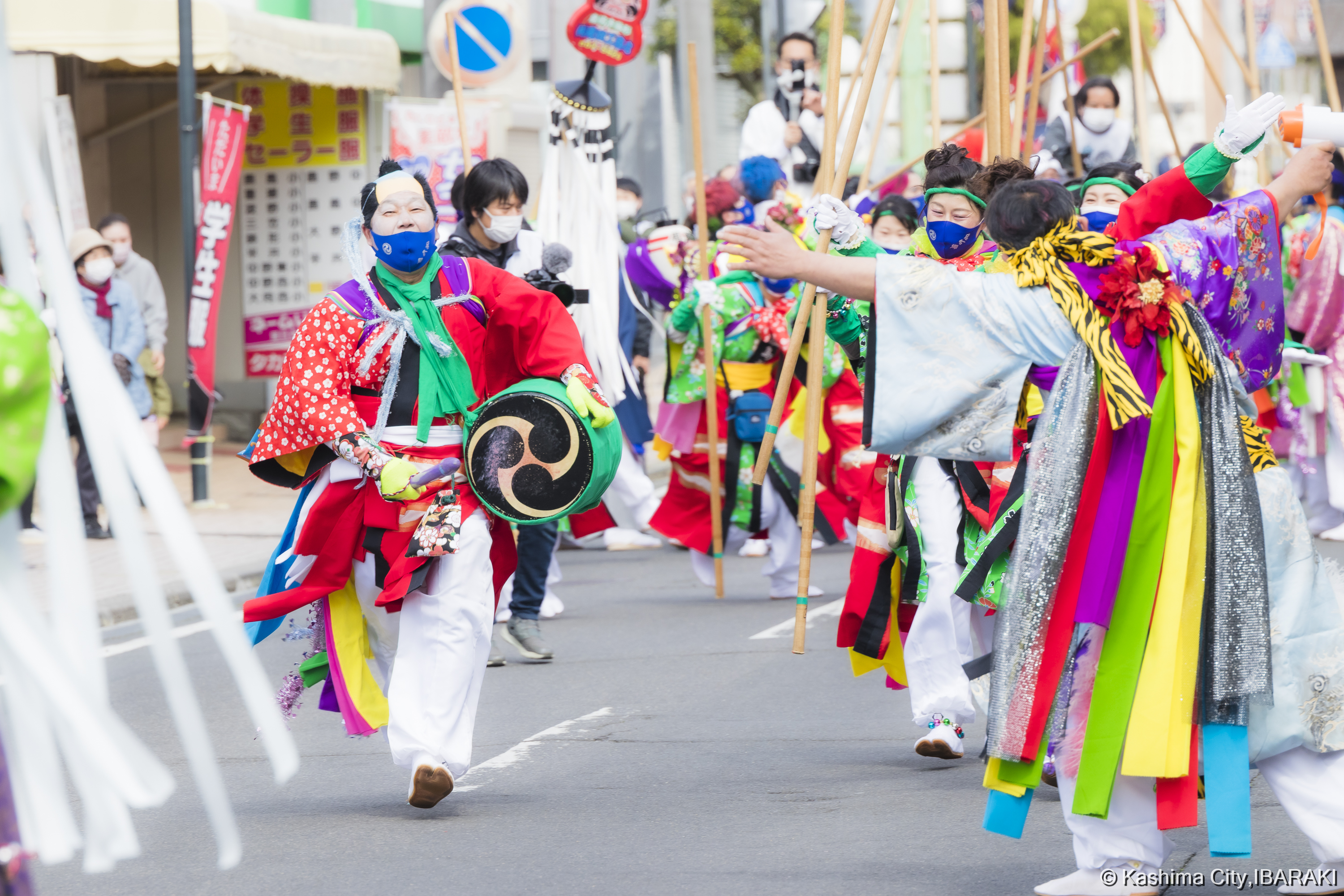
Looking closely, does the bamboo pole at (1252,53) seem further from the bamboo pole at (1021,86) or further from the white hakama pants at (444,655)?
the white hakama pants at (444,655)

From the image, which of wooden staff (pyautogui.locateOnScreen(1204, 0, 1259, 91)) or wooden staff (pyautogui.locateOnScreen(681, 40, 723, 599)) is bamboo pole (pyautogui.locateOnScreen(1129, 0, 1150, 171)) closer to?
wooden staff (pyautogui.locateOnScreen(1204, 0, 1259, 91))

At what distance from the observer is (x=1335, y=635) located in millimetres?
3785

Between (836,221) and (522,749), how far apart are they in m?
1.93

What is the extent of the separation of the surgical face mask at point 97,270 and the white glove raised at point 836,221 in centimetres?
653

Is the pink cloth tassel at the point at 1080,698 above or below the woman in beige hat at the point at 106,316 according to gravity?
below

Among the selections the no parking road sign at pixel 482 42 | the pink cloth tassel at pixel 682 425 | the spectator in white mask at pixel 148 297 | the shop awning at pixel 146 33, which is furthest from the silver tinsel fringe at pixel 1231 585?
the no parking road sign at pixel 482 42

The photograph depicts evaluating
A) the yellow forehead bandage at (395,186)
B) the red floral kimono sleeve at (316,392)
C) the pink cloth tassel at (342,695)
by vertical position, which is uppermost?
the yellow forehead bandage at (395,186)

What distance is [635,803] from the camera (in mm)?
4938

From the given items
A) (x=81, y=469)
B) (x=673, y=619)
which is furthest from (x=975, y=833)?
(x=81, y=469)

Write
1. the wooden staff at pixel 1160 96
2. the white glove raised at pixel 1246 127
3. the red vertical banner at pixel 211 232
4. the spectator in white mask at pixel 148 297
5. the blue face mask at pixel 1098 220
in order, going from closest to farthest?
the white glove raised at pixel 1246 127, the blue face mask at pixel 1098 220, the wooden staff at pixel 1160 96, the spectator in white mask at pixel 148 297, the red vertical banner at pixel 211 232

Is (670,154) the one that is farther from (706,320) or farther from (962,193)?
(962,193)

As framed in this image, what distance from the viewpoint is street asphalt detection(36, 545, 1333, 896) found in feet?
13.9

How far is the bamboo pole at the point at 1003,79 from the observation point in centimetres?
540

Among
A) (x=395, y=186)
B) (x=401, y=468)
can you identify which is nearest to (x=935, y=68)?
(x=395, y=186)
